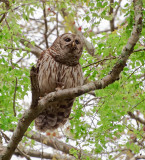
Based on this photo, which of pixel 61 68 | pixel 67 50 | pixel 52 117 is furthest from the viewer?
pixel 52 117

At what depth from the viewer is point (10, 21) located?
5.86m

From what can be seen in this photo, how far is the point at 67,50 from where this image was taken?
5066mm

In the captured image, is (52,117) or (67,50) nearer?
(67,50)

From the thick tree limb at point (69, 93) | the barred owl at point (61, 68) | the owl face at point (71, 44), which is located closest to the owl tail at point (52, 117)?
the barred owl at point (61, 68)

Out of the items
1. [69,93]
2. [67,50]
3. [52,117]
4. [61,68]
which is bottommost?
[69,93]

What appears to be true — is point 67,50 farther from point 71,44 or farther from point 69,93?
point 69,93

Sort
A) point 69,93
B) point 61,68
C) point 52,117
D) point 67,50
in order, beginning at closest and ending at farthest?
point 69,93 → point 61,68 → point 67,50 → point 52,117

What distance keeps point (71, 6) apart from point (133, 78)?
7.59 ft

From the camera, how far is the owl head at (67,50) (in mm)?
4980

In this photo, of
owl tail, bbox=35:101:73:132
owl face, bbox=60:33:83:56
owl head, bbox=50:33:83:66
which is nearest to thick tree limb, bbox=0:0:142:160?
owl head, bbox=50:33:83:66

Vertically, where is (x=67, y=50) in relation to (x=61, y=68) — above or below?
above

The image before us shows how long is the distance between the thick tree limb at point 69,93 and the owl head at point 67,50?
3.16 feet

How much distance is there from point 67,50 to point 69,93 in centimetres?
126

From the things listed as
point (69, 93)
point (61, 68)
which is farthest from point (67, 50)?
point (69, 93)
